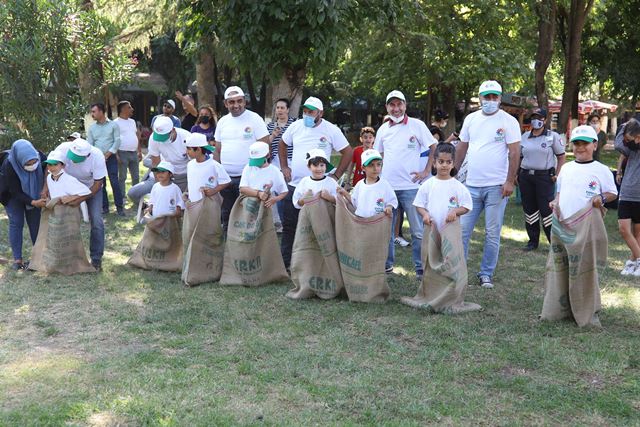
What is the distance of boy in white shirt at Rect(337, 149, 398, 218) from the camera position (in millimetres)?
6879

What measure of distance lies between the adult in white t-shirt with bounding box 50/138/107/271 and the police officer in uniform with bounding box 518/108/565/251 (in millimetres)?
5032

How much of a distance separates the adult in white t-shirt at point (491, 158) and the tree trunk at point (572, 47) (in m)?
10.0

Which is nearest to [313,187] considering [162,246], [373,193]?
[373,193]

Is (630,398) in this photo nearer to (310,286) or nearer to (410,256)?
(310,286)

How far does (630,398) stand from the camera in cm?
463

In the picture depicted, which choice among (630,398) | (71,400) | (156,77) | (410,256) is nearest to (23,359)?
(71,400)

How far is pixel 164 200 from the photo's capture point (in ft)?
26.6

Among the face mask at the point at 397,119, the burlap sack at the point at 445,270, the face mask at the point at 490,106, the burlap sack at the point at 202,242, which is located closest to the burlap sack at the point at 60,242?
the burlap sack at the point at 202,242

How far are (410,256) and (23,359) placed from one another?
195 inches

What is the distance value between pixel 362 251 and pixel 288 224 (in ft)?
4.23

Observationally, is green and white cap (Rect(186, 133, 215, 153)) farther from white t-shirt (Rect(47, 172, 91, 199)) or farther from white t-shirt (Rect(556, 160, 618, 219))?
white t-shirt (Rect(556, 160, 618, 219))

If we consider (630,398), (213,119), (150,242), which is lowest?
(630,398)

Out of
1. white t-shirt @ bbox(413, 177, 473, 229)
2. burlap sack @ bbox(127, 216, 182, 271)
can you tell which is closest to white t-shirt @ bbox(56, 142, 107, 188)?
burlap sack @ bbox(127, 216, 182, 271)

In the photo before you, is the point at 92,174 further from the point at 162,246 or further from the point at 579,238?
the point at 579,238
